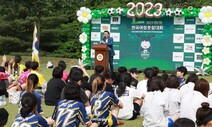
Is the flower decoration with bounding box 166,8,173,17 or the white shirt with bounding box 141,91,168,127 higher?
the flower decoration with bounding box 166,8,173,17

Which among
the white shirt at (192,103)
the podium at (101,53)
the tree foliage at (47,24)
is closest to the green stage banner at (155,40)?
the podium at (101,53)

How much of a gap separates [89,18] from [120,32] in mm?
1181

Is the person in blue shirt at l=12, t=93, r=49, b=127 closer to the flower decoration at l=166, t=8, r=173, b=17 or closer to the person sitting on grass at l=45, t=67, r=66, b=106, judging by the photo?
the person sitting on grass at l=45, t=67, r=66, b=106

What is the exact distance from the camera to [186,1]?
21.5 metres

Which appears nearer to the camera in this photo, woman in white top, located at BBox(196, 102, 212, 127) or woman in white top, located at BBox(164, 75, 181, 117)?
woman in white top, located at BBox(196, 102, 212, 127)

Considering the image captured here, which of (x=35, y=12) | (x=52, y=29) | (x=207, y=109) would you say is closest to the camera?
(x=207, y=109)

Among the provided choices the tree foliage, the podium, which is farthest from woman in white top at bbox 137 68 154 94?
the tree foliage

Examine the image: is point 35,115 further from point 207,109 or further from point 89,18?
point 89,18

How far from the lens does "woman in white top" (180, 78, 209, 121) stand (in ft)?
14.6

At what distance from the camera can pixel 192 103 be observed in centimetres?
446

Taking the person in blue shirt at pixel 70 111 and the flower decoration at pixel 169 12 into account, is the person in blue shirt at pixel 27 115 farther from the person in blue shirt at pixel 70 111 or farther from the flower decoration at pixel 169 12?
the flower decoration at pixel 169 12

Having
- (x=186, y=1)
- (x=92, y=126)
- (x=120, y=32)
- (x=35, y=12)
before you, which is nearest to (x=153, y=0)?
(x=186, y=1)

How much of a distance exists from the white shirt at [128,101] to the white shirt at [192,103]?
5.23ft

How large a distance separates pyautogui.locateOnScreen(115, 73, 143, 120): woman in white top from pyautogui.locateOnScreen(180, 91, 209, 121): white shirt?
1.60 metres
